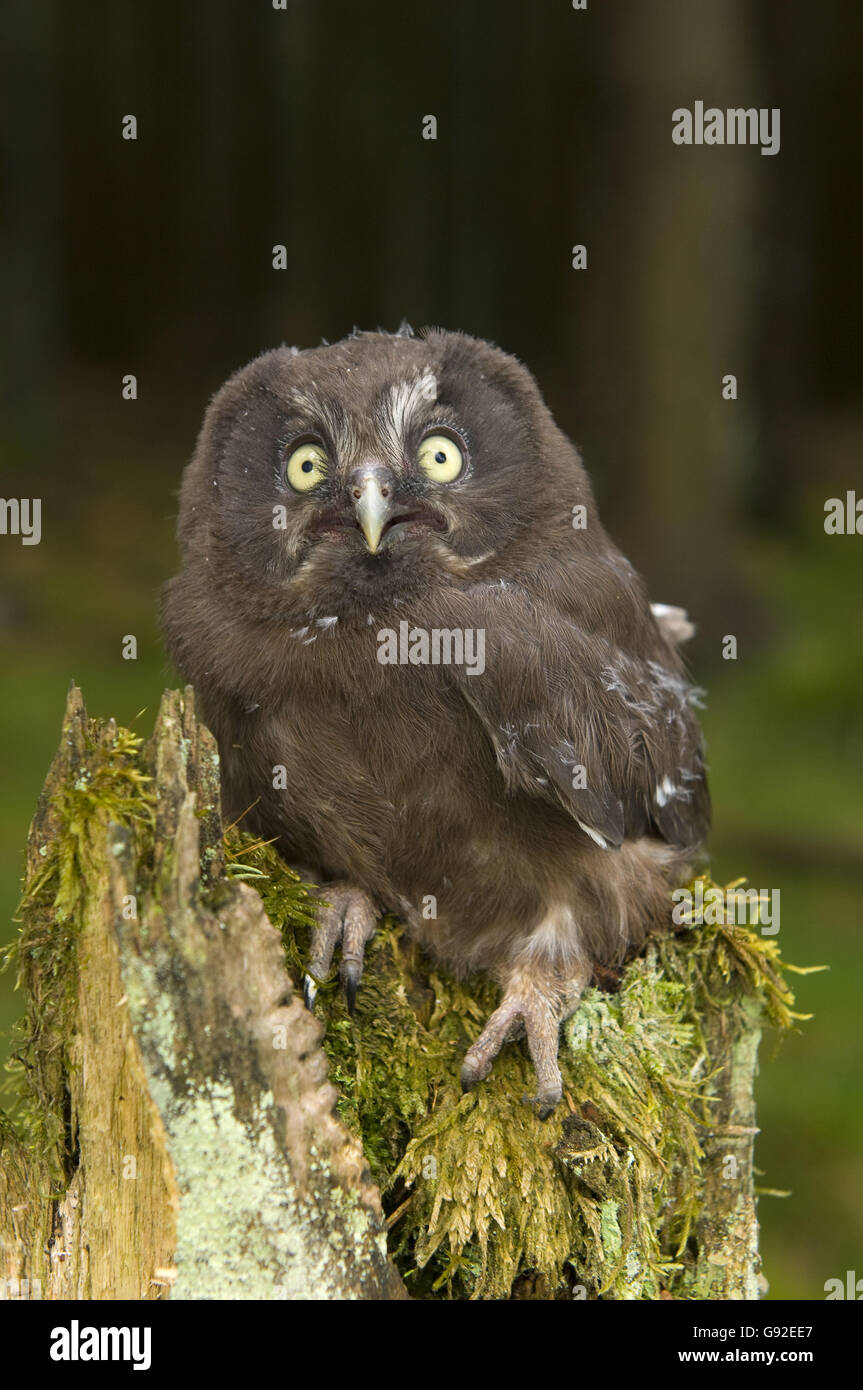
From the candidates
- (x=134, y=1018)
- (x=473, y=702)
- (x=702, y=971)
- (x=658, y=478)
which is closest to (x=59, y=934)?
(x=134, y=1018)

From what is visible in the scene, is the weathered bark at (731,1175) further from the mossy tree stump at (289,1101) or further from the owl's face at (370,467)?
the owl's face at (370,467)

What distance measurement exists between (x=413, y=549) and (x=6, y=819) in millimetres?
5219

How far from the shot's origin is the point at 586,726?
3773 millimetres

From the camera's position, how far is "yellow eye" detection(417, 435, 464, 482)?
3.72 meters

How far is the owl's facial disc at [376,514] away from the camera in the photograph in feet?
11.4

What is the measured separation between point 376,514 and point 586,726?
0.81 m

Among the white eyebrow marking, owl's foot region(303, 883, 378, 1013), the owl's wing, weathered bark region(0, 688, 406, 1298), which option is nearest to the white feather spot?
the owl's wing

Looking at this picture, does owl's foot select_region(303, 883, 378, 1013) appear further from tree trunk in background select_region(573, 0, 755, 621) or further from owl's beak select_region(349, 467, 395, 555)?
tree trunk in background select_region(573, 0, 755, 621)

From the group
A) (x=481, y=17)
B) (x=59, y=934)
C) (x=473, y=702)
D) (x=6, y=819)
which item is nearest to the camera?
(x=59, y=934)

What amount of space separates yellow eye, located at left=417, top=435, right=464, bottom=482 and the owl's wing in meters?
0.41

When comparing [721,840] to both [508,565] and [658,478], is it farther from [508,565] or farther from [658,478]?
[508,565]

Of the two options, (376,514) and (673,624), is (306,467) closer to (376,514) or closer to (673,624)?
(376,514)

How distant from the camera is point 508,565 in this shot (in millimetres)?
3854

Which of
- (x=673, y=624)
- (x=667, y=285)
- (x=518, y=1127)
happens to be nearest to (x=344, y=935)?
(x=518, y=1127)
